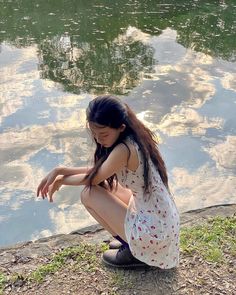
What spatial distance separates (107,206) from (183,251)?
0.50 metres

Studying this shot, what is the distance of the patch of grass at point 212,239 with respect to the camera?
2432mm

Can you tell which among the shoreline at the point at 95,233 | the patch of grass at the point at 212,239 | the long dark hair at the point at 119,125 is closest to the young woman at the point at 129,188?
the long dark hair at the point at 119,125

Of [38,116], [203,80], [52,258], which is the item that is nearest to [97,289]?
[52,258]

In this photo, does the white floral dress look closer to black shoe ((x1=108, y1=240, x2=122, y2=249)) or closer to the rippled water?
black shoe ((x1=108, y1=240, x2=122, y2=249))

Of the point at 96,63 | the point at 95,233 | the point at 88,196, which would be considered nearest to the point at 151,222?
the point at 88,196

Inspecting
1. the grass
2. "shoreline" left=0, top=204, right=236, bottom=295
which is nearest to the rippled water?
"shoreline" left=0, top=204, right=236, bottom=295

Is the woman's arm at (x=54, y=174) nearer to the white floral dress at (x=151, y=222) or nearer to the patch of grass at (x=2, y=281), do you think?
the white floral dress at (x=151, y=222)

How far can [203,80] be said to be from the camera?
19.2 ft

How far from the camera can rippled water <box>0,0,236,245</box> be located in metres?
3.62

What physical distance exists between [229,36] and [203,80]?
92.9 inches

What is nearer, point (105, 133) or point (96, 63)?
point (105, 133)

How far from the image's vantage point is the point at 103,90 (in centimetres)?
549

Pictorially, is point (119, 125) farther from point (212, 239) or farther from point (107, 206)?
point (212, 239)

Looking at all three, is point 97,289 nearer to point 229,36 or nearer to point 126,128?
point 126,128
